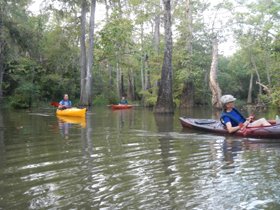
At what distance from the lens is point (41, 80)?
119ft

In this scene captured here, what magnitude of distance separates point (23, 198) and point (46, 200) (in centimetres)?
32

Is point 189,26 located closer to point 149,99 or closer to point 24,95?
point 149,99

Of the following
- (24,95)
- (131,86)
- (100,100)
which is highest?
(131,86)

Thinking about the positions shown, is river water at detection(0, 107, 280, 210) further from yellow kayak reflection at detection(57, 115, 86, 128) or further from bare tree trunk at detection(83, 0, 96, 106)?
bare tree trunk at detection(83, 0, 96, 106)

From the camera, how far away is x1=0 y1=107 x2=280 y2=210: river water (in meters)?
4.71

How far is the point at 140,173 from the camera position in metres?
6.29

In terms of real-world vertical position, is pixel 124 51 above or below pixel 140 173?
above

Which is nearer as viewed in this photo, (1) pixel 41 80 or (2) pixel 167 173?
(2) pixel 167 173

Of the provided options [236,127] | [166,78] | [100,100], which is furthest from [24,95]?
[236,127]

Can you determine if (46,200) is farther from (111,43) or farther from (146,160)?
(111,43)

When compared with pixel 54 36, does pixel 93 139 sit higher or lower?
lower

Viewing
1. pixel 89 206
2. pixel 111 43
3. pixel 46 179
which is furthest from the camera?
pixel 111 43

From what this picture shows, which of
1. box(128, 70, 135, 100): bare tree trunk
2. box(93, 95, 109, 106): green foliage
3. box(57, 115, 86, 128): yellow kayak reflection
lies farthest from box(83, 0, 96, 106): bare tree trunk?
box(128, 70, 135, 100): bare tree trunk

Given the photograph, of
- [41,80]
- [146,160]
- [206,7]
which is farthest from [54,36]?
[146,160]
